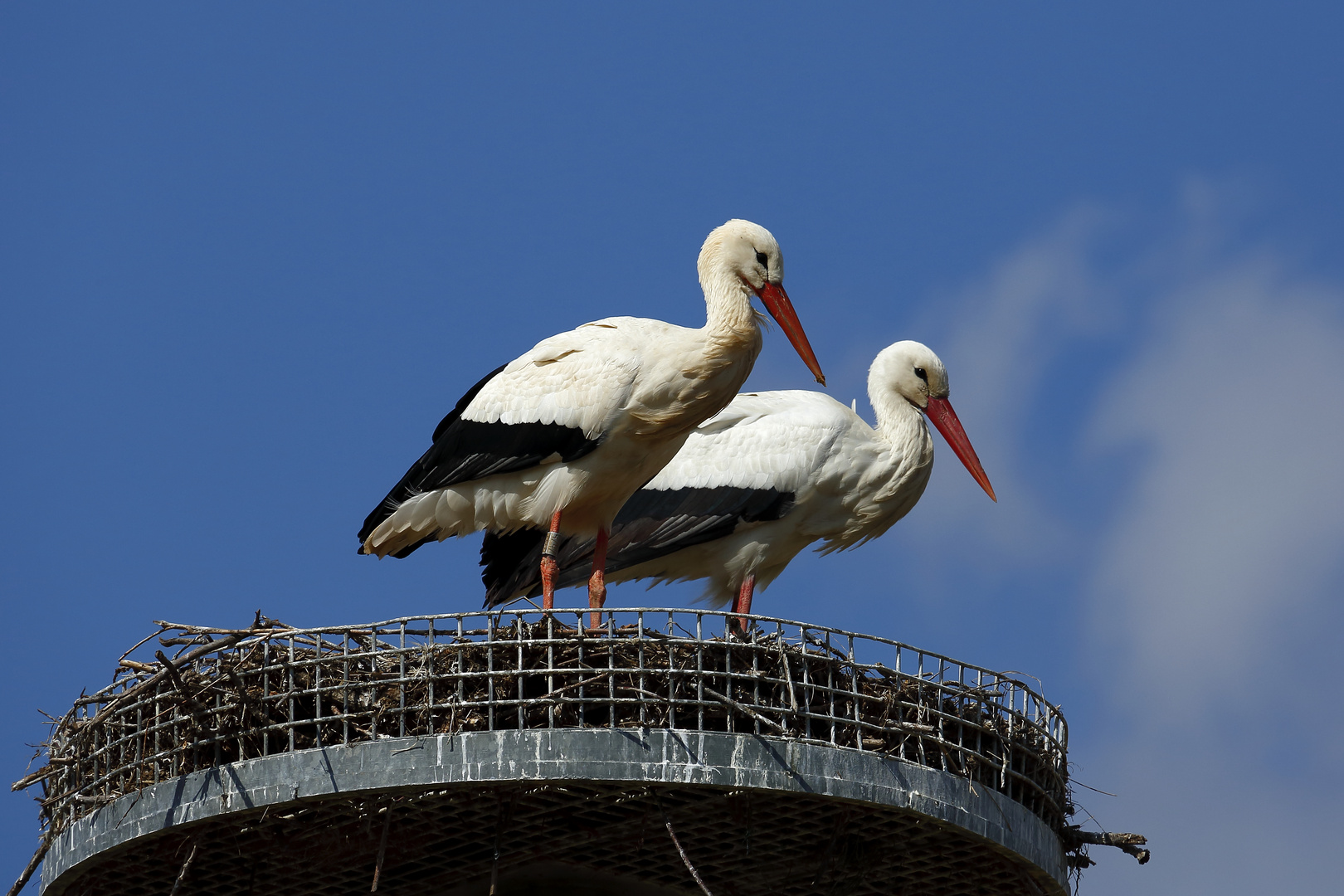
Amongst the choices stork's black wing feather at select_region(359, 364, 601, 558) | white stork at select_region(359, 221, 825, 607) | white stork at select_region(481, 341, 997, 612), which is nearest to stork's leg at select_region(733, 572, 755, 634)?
white stork at select_region(481, 341, 997, 612)

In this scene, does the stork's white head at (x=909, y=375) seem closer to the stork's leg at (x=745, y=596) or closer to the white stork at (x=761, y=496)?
the white stork at (x=761, y=496)

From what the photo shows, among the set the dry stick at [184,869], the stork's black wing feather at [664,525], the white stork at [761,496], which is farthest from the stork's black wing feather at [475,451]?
the dry stick at [184,869]

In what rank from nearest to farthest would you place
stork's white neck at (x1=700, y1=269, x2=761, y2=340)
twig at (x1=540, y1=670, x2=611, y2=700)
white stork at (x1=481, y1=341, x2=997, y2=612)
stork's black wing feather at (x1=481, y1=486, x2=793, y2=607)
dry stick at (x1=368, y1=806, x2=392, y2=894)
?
1. dry stick at (x1=368, y1=806, x2=392, y2=894)
2. twig at (x1=540, y1=670, x2=611, y2=700)
3. stork's white neck at (x1=700, y1=269, x2=761, y2=340)
4. stork's black wing feather at (x1=481, y1=486, x2=793, y2=607)
5. white stork at (x1=481, y1=341, x2=997, y2=612)

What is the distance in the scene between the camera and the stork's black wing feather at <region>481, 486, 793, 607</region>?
14922 mm

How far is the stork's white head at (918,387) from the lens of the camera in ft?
53.1

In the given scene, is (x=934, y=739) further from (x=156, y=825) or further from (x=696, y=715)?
(x=156, y=825)

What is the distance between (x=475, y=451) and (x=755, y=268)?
7.70ft

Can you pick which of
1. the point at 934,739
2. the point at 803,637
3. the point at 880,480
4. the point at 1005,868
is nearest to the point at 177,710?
the point at 803,637

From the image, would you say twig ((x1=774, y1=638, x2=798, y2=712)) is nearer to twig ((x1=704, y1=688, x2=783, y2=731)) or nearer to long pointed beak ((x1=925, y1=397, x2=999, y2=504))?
twig ((x1=704, y1=688, x2=783, y2=731))

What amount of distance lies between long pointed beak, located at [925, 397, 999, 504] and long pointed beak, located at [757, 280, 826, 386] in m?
2.72

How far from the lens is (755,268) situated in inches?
543

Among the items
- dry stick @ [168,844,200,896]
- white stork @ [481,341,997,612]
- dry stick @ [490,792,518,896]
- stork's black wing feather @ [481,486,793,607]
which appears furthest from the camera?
white stork @ [481,341,997,612]

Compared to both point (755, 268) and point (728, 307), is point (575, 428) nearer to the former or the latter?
point (728, 307)

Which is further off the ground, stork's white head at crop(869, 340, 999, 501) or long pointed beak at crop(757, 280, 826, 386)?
stork's white head at crop(869, 340, 999, 501)
